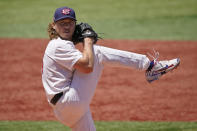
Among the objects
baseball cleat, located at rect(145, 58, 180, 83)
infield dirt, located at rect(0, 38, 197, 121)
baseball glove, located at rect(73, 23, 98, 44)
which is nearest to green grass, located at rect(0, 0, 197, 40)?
infield dirt, located at rect(0, 38, 197, 121)

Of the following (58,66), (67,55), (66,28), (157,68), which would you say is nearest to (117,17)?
(157,68)

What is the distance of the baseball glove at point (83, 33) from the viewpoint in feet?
14.8

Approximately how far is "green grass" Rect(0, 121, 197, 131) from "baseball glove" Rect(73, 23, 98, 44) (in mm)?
2483

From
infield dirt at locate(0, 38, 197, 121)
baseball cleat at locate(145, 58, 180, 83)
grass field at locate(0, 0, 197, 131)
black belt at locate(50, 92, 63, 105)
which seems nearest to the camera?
black belt at locate(50, 92, 63, 105)

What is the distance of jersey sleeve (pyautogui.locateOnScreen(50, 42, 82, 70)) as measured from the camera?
4367mm

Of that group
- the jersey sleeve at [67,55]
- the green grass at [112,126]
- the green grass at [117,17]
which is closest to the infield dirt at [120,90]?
the green grass at [112,126]

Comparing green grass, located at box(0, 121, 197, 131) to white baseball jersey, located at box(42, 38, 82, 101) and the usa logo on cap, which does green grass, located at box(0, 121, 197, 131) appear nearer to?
white baseball jersey, located at box(42, 38, 82, 101)

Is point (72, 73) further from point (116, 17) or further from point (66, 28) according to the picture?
point (116, 17)

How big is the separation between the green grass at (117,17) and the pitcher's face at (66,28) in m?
7.98

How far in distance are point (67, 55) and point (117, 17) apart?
34.1 ft

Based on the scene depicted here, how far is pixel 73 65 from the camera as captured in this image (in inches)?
172

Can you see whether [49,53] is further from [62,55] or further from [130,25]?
[130,25]

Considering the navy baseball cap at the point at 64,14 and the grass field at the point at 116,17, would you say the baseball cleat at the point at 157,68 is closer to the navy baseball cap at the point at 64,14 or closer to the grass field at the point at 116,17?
the navy baseball cap at the point at 64,14

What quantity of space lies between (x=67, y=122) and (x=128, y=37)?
8.08 meters
